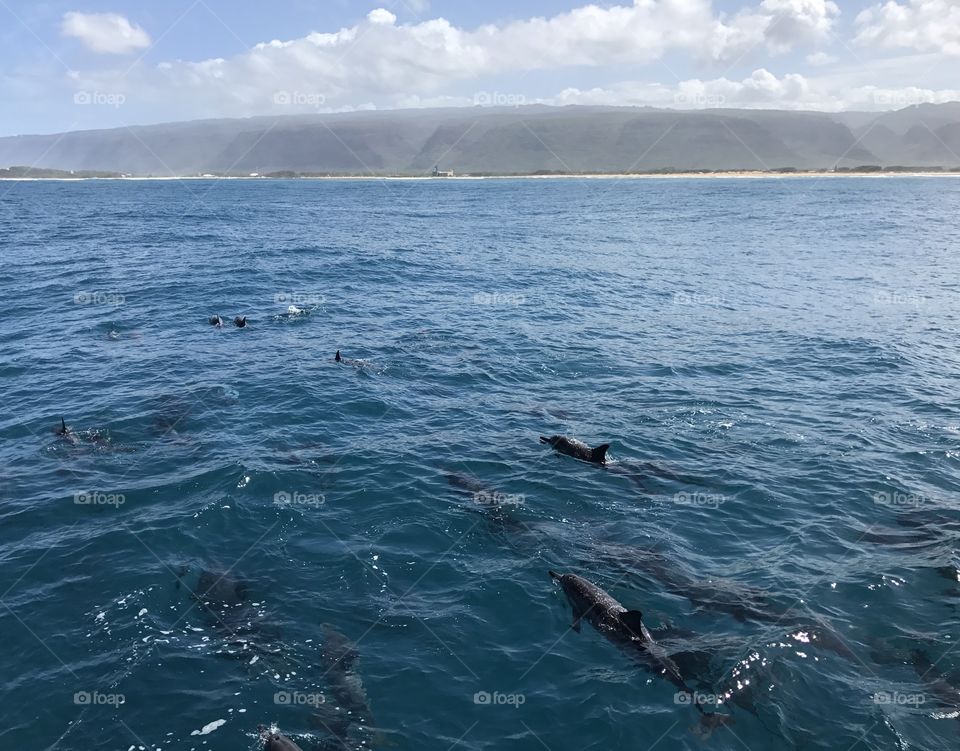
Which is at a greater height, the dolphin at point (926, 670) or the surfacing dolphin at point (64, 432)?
the surfacing dolphin at point (64, 432)

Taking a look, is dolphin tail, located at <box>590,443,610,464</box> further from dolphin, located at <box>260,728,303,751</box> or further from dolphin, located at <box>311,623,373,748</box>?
dolphin, located at <box>260,728,303,751</box>

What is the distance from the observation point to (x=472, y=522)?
16938 mm

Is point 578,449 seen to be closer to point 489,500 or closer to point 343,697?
point 489,500

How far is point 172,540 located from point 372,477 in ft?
18.7

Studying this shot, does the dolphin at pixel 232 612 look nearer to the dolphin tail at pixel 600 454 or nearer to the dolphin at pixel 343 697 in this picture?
the dolphin at pixel 343 697

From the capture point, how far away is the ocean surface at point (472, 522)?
1127 centimetres

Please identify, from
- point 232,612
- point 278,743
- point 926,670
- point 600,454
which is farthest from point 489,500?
point 926,670

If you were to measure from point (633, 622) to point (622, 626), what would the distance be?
27 cm

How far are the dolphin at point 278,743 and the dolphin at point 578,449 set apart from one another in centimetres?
1220

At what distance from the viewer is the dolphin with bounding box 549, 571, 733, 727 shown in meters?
11.7

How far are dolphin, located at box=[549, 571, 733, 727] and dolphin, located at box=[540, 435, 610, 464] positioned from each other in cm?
603

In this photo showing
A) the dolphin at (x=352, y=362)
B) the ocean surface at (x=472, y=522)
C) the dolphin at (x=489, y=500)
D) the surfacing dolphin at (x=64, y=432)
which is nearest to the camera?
the ocean surface at (x=472, y=522)

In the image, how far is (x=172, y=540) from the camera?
16.1m

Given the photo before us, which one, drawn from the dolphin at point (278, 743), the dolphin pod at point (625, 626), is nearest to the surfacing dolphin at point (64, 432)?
the dolphin pod at point (625, 626)
